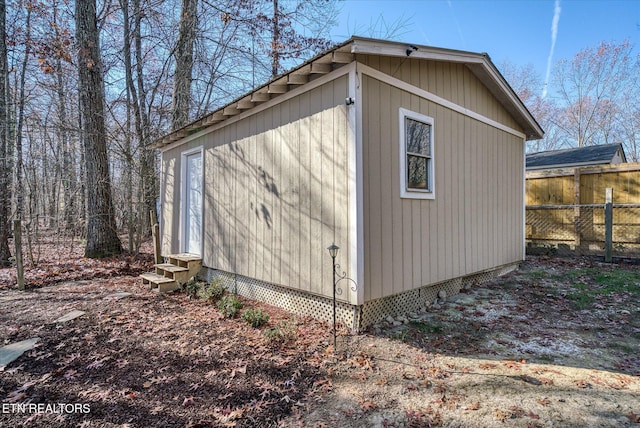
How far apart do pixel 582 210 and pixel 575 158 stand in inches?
155

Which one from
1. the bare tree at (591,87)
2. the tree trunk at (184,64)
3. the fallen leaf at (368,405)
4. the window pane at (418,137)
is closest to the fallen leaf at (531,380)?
the fallen leaf at (368,405)

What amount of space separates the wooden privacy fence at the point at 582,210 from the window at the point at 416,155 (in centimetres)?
544

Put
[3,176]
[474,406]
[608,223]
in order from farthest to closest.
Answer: [608,223], [3,176], [474,406]

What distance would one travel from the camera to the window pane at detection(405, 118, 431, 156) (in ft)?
13.5

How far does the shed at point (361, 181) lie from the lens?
347 centimetres

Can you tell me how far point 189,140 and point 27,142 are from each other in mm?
7816

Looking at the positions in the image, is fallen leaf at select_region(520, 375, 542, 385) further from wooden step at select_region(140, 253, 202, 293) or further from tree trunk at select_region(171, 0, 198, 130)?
tree trunk at select_region(171, 0, 198, 130)

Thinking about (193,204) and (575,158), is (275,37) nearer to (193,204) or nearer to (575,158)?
(193,204)

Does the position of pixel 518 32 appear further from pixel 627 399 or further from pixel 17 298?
pixel 17 298

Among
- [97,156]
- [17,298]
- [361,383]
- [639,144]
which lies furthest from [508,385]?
[639,144]

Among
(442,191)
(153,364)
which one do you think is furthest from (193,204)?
(442,191)

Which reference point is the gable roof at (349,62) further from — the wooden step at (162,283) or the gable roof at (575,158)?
the gable roof at (575,158)

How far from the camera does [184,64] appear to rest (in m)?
9.75

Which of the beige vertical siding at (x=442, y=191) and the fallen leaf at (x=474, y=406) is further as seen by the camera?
the beige vertical siding at (x=442, y=191)
